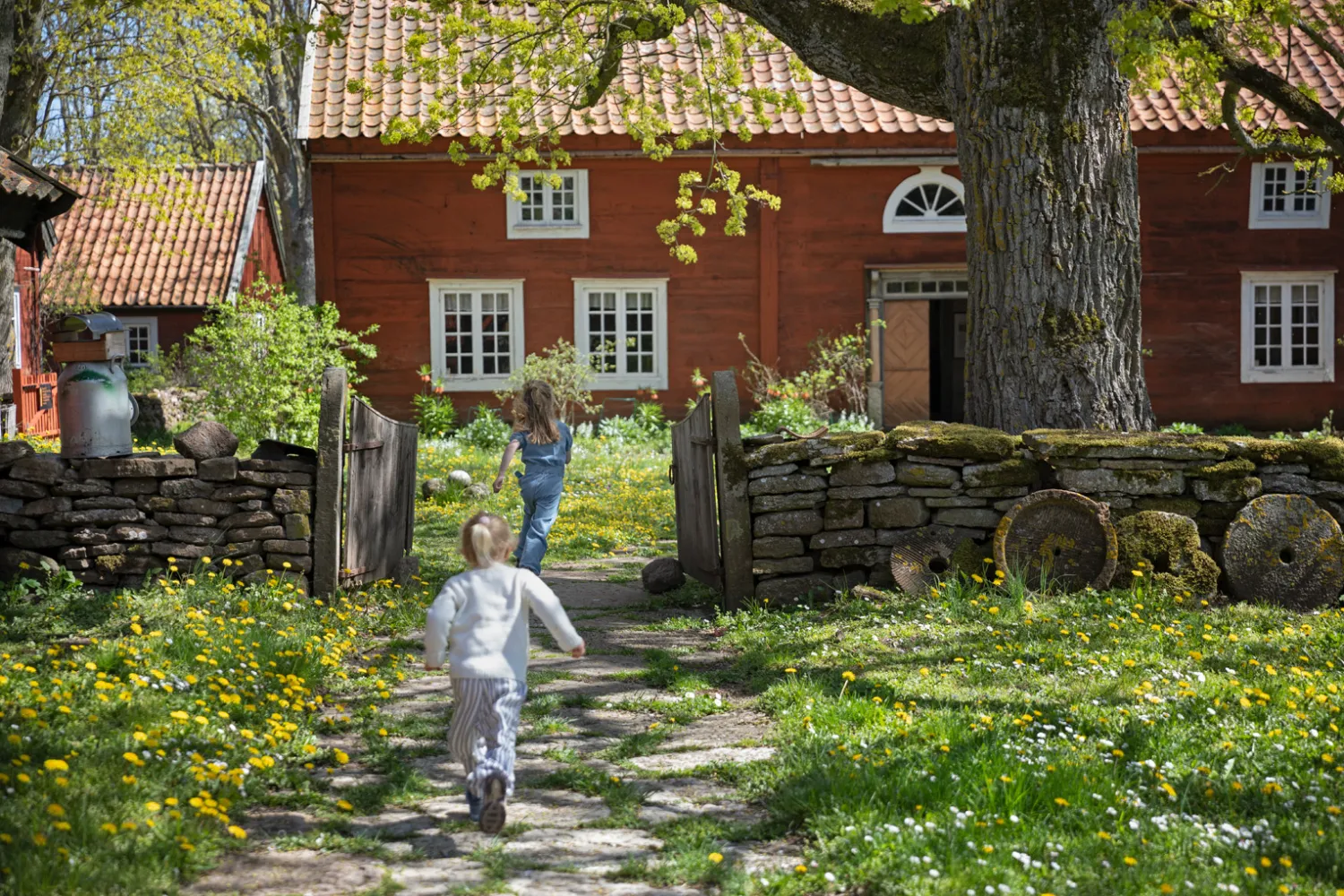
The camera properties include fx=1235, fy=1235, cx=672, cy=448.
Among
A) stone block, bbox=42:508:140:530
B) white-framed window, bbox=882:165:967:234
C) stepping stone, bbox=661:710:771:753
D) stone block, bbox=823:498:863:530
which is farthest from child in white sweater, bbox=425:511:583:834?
white-framed window, bbox=882:165:967:234

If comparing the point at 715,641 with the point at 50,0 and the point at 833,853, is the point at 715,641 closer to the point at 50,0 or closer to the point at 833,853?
the point at 833,853

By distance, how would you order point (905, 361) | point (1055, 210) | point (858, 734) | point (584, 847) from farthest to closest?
point (905, 361) → point (1055, 210) → point (858, 734) → point (584, 847)

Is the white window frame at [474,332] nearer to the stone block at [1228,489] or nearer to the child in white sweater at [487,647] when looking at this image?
the stone block at [1228,489]

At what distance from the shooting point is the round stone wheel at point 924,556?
289 inches

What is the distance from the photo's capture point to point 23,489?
7371 mm

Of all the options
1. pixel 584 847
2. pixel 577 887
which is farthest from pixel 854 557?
pixel 577 887

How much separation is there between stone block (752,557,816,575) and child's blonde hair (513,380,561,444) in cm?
169

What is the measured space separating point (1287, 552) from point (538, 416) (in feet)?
15.3

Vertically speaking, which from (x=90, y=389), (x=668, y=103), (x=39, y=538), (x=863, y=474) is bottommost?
(x=39, y=538)

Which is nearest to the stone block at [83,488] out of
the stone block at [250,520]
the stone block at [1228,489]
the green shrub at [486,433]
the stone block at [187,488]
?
the stone block at [187,488]

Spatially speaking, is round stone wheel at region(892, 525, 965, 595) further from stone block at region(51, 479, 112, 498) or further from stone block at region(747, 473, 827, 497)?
stone block at region(51, 479, 112, 498)

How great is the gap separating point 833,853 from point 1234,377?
18.2 m

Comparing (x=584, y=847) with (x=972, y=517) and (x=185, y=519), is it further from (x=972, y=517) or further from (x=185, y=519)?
(x=185, y=519)

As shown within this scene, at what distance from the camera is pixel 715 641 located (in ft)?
23.2
